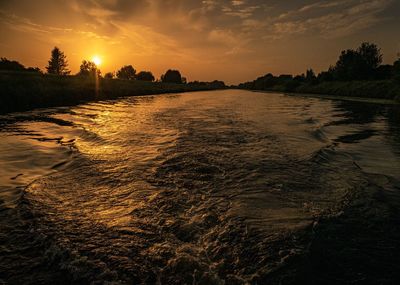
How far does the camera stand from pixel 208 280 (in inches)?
Result: 137

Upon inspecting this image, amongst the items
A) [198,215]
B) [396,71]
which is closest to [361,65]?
[396,71]

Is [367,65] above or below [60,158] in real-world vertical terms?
Result: above

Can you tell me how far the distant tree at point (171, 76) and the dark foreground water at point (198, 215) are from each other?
176 m

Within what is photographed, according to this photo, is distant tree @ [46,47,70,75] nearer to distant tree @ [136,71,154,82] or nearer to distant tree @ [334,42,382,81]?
distant tree @ [136,71,154,82]

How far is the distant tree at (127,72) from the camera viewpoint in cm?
15438

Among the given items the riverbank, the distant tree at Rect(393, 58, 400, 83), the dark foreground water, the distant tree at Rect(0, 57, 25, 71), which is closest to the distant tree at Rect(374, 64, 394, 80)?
the riverbank

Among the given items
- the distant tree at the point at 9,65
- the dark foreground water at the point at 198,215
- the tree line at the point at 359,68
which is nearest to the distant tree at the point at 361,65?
the tree line at the point at 359,68

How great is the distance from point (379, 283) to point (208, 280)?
2260 mm

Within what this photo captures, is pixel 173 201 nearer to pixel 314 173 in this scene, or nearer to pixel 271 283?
pixel 271 283

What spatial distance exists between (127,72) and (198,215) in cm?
16490

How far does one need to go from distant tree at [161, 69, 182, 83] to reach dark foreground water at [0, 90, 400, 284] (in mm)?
175843

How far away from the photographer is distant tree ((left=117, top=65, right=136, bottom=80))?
154m

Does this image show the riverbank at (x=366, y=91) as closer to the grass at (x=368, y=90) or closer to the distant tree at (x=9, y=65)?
the grass at (x=368, y=90)

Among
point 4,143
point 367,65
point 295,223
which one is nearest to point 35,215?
point 295,223
